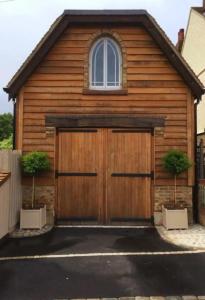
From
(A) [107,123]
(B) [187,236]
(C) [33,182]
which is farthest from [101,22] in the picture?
(B) [187,236]

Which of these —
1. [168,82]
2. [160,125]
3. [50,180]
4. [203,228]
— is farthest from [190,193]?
[50,180]

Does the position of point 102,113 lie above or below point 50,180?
above

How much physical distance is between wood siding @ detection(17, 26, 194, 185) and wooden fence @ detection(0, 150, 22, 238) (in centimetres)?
106

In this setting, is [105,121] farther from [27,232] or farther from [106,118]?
[27,232]

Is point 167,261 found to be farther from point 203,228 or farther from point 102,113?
point 102,113

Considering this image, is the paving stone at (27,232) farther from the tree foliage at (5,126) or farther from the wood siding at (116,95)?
the tree foliage at (5,126)

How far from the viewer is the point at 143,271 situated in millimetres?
7004

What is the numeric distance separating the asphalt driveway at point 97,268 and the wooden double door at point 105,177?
5.16 ft

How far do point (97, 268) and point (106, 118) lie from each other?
207 inches

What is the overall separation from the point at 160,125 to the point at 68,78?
2.99 metres

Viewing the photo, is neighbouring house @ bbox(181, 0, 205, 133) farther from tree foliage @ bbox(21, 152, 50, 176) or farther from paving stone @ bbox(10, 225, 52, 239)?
paving stone @ bbox(10, 225, 52, 239)

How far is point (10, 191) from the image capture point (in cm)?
1003

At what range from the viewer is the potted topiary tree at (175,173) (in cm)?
1077

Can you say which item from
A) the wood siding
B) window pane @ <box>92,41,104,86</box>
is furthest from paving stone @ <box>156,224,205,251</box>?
window pane @ <box>92,41,104,86</box>
